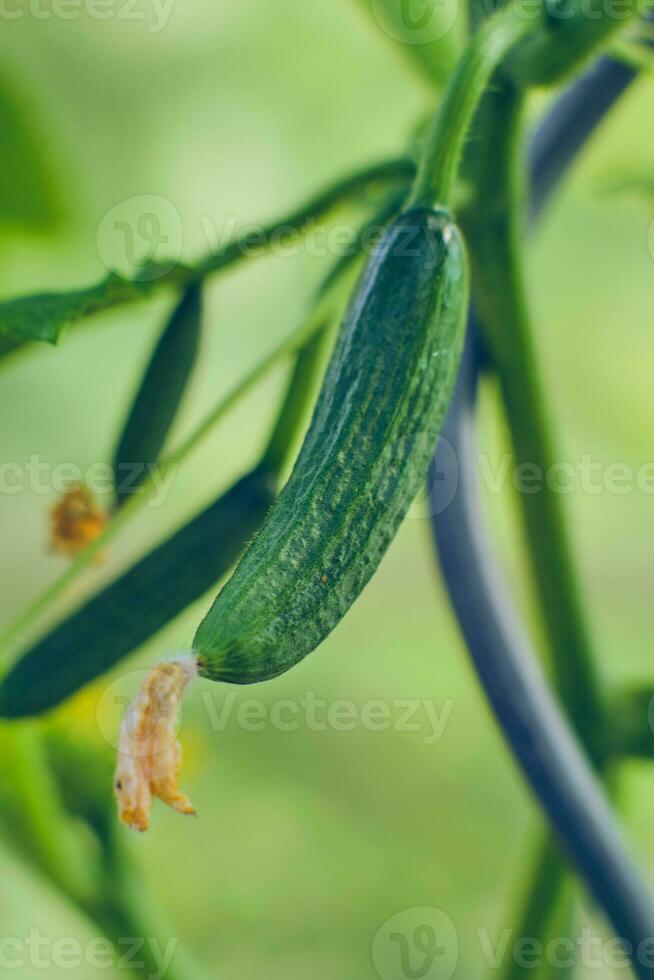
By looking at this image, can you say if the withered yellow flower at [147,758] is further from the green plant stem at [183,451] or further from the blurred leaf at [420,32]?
the blurred leaf at [420,32]

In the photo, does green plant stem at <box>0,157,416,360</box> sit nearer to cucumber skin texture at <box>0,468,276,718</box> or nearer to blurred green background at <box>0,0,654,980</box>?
cucumber skin texture at <box>0,468,276,718</box>

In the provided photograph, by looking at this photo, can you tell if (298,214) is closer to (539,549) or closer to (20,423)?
(539,549)

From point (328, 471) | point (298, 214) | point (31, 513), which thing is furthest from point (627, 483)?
point (328, 471)

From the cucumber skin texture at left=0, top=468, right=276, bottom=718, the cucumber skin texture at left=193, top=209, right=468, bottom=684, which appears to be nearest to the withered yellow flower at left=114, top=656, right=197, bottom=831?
the cucumber skin texture at left=193, top=209, right=468, bottom=684
